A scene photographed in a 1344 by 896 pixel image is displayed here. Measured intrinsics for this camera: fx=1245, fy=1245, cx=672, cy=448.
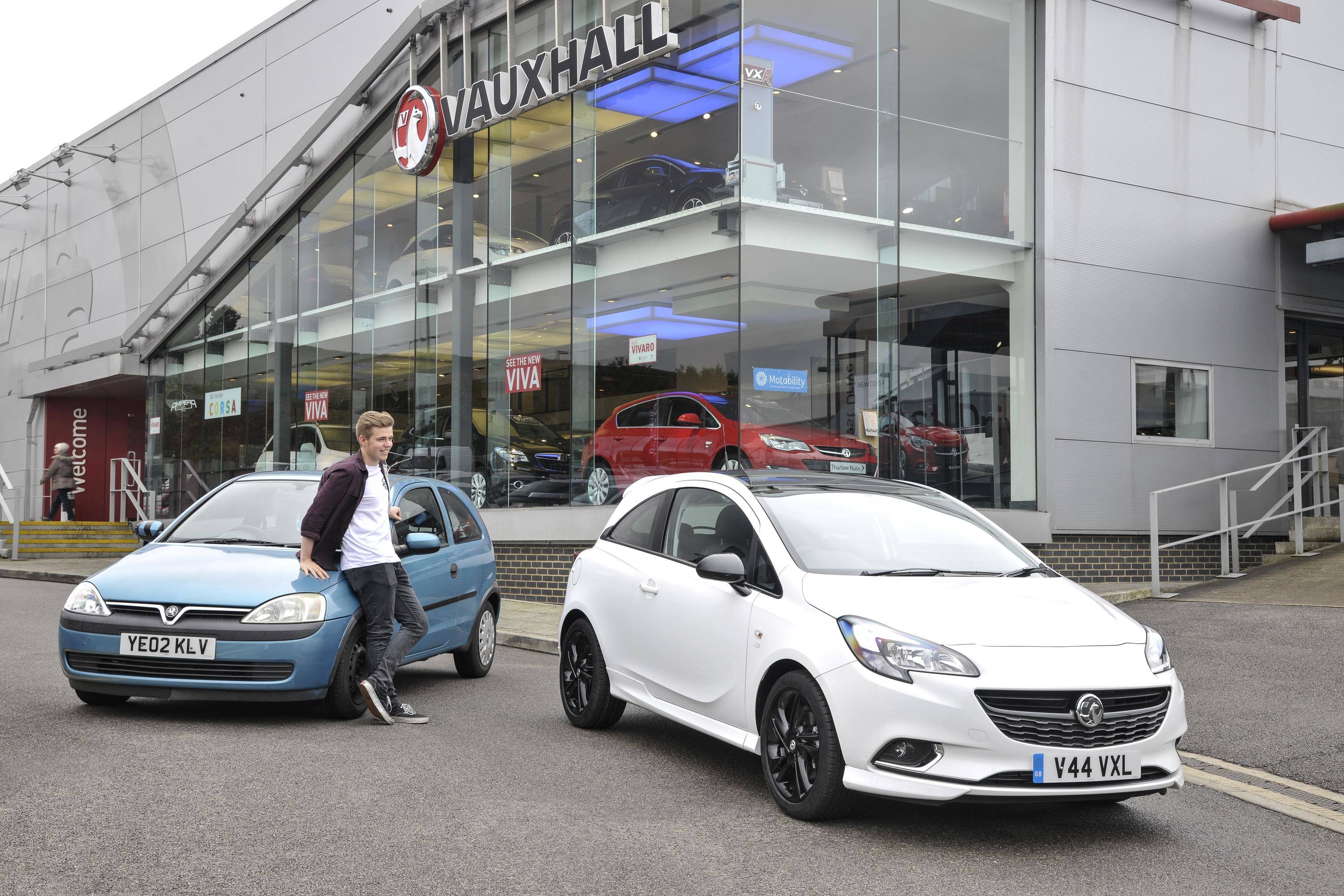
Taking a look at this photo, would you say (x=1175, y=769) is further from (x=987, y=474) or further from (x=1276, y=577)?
(x=987, y=474)

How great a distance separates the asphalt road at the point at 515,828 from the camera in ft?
14.5

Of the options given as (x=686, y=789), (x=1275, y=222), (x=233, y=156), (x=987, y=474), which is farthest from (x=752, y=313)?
(x=233, y=156)

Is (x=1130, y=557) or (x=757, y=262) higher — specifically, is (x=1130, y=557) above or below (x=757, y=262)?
below

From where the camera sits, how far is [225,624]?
23.2 feet

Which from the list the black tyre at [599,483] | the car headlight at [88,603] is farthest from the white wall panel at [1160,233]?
the car headlight at [88,603]

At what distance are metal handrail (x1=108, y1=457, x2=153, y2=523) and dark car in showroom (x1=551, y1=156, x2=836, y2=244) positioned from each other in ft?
65.6

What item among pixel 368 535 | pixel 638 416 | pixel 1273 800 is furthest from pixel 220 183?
pixel 1273 800

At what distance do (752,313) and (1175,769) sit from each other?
33.3 feet

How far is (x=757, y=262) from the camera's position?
14.9 metres

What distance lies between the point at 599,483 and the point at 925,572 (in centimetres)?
1079

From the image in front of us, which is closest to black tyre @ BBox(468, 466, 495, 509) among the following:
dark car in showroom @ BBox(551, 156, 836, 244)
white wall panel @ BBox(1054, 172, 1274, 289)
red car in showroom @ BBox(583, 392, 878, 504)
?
red car in showroom @ BBox(583, 392, 878, 504)

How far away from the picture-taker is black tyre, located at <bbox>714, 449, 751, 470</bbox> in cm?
1449

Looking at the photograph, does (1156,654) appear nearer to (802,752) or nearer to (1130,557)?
(802,752)

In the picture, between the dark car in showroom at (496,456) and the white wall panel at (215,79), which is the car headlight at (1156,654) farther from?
the white wall panel at (215,79)
